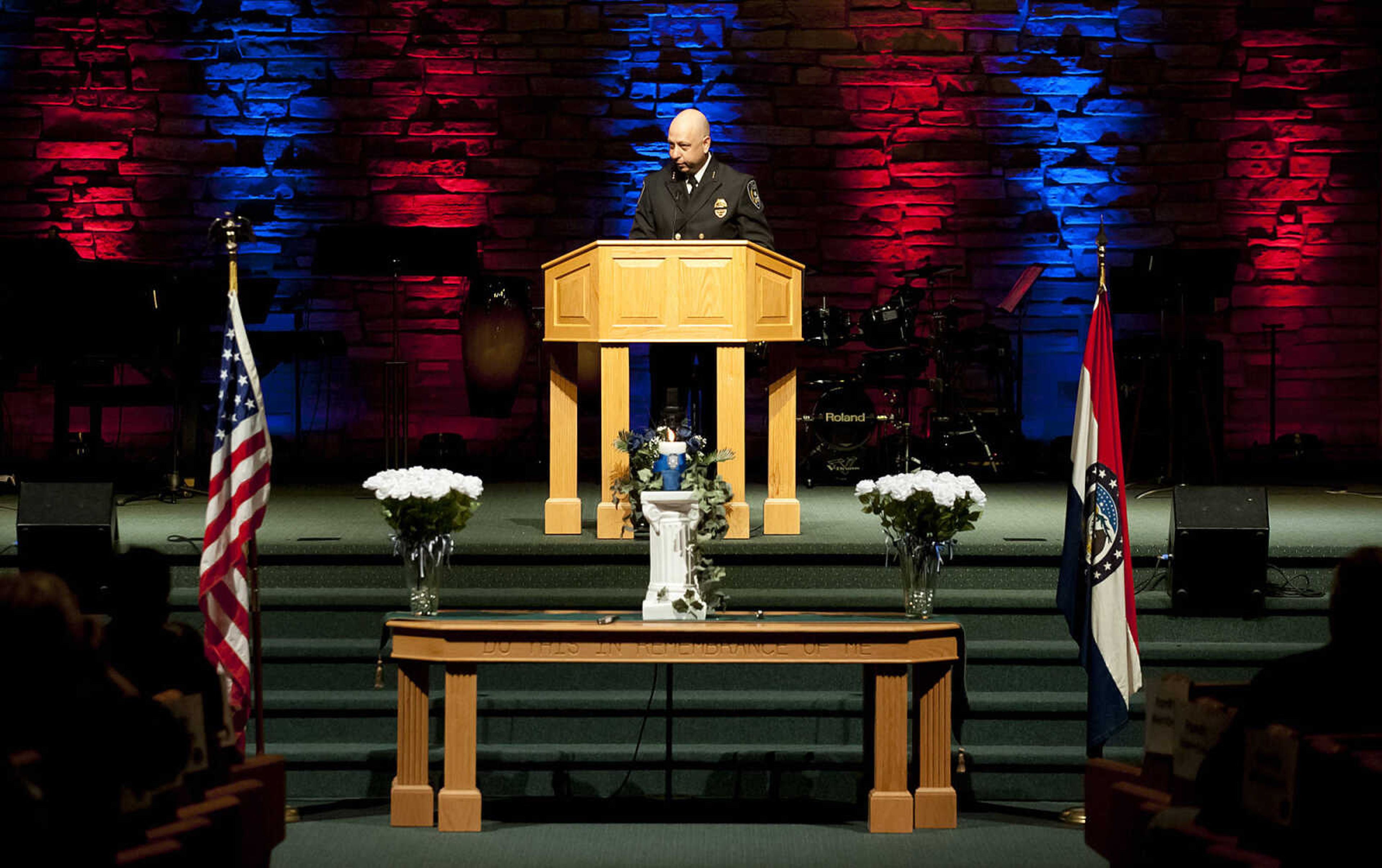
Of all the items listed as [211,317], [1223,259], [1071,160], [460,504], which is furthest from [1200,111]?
[460,504]

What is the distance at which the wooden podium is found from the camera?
237 inches

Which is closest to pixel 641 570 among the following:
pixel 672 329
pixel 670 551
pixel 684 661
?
pixel 672 329

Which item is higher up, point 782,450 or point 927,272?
point 927,272

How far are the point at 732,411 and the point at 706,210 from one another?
95 cm

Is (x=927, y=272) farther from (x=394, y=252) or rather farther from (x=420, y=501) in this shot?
(x=420, y=501)

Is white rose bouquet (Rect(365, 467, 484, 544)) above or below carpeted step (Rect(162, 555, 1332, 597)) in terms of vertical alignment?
above

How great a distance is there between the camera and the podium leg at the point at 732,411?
240 inches

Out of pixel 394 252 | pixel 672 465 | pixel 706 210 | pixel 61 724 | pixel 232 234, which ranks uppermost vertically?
pixel 394 252

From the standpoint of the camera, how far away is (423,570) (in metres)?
4.85

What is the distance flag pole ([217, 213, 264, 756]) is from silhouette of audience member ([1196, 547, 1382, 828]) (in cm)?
289

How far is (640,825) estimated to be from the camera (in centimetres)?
476

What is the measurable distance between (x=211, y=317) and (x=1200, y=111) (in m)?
7.15

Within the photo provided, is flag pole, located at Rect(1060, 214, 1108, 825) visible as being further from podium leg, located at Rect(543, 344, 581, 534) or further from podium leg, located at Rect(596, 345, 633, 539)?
podium leg, located at Rect(543, 344, 581, 534)

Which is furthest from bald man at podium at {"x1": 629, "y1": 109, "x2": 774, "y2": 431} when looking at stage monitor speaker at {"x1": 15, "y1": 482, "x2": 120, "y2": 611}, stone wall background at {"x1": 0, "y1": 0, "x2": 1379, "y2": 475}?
stone wall background at {"x1": 0, "y1": 0, "x2": 1379, "y2": 475}
